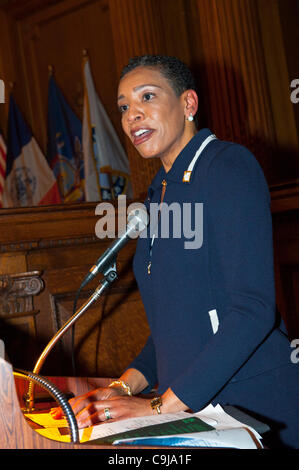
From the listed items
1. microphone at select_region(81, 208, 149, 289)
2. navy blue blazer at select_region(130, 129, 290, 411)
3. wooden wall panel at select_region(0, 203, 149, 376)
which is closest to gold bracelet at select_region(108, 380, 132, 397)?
navy blue blazer at select_region(130, 129, 290, 411)

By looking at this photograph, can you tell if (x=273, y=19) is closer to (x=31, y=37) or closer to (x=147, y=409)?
(x=31, y=37)

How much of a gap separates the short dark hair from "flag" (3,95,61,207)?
14.9 ft

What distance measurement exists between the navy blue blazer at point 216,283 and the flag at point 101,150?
4.16m

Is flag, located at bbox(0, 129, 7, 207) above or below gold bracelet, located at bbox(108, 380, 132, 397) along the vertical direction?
above

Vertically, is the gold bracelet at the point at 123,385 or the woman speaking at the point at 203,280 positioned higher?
Answer: the woman speaking at the point at 203,280

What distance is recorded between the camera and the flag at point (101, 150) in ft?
18.1

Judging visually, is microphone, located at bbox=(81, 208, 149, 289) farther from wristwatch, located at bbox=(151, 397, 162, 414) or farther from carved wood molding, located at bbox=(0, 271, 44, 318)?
carved wood molding, located at bbox=(0, 271, 44, 318)

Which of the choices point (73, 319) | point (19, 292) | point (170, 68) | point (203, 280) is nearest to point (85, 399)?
point (73, 319)

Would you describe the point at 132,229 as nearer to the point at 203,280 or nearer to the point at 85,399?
the point at 203,280

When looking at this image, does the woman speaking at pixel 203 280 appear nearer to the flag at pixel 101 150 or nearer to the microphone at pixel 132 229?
the microphone at pixel 132 229

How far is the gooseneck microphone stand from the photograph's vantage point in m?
1.26

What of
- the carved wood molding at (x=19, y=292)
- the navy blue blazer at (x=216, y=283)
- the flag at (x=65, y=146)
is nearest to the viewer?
the navy blue blazer at (x=216, y=283)

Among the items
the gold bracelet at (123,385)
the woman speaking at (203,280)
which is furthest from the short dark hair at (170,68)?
the gold bracelet at (123,385)
